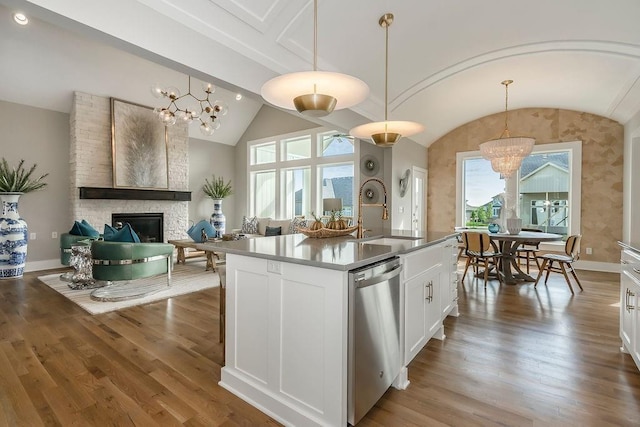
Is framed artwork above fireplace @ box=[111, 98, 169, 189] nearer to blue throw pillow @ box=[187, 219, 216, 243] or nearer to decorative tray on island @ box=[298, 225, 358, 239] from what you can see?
blue throw pillow @ box=[187, 219, 216, 243]

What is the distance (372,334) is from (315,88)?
1563 millimetres

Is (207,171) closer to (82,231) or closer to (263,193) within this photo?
(263,193)

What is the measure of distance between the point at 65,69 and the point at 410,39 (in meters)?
5.99

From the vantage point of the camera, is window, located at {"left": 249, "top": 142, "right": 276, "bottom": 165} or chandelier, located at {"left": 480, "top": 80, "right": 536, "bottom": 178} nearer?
chandelier, located at {"left": 480, "top": 80, "right": 536, "bottom": 178}

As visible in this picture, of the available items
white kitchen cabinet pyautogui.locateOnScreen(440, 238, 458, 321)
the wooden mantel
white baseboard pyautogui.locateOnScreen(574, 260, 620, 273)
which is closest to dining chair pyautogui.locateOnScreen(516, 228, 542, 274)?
white baseboard pyautogui.locateOnScreen(574, 260, 620, 273)

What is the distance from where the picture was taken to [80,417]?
1.73m

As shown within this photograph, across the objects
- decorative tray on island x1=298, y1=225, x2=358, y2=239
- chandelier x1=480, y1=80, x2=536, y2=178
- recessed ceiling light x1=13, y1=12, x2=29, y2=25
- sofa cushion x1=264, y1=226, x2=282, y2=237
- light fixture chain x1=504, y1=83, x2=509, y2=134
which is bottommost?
sofa cushion x1=264, y1=226, x2=282, y2=237

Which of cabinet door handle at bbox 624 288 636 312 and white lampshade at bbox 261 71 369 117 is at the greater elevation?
white lampshade at bbox 261 71 369 117

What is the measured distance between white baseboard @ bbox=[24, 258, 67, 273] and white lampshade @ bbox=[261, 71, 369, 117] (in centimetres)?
597

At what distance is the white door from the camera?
22.9 ft

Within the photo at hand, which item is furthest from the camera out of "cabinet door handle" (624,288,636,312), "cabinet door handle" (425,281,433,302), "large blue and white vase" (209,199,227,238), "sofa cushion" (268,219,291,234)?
"large blue and white vase" (209,199,227,238)

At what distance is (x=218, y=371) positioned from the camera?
2236 millimetres

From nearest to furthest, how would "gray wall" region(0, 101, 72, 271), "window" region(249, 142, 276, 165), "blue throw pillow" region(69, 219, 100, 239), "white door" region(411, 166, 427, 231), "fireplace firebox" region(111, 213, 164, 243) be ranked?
"blue throw pillow" region(69, 219, 100, 239), "gray wall" region(0, 101, 72, 271), "fireplace firebox" region(111, 213, 164, 243), "white door" region(411, 166, 427, 231), "window" region(249, 142, 276, 165)

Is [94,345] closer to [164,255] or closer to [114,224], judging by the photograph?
[164,255]
